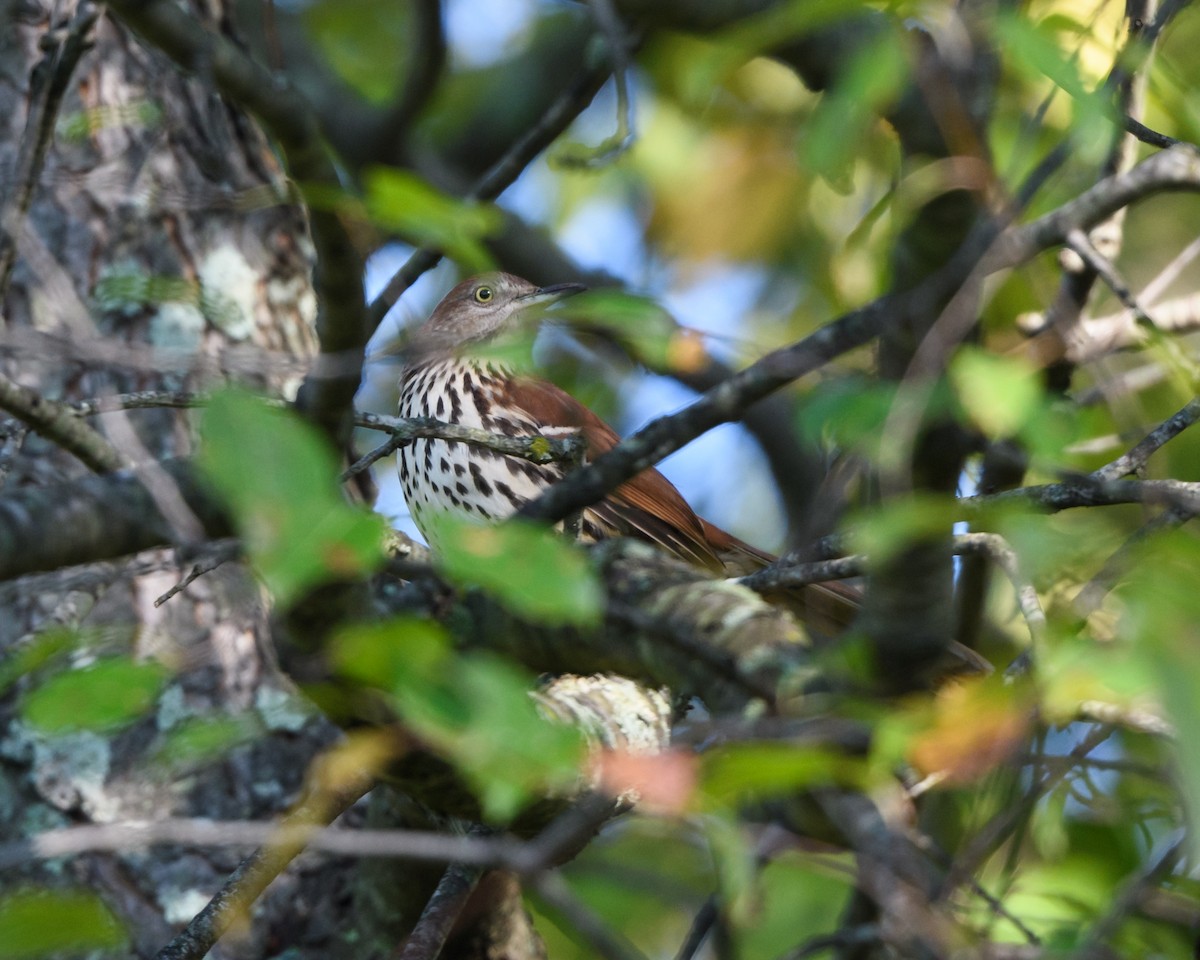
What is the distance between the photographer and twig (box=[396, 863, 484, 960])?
2723 millimetres

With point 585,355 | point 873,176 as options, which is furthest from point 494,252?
point 873,176

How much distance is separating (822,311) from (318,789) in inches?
174

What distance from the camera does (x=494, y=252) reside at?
5379 mm

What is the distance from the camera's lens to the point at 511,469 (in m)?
4.01

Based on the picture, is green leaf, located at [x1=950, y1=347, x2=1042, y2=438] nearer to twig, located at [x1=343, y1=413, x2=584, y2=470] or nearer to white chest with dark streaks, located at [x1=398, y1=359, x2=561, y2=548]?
twig, located at [x1=343, y1=413, x2=584, y2=470]

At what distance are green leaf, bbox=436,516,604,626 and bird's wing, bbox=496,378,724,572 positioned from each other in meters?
2.75

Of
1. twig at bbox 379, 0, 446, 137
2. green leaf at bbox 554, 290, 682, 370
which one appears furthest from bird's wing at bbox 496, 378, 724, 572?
green leaf at bbox 554, 290, 682, 370

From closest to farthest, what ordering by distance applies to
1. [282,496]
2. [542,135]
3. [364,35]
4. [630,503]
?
[282,496]
[542,135]
[630,503]
[364,35]

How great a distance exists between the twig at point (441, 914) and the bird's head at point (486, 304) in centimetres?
231

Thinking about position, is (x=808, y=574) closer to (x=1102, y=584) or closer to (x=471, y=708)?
(x=1102, y=584)

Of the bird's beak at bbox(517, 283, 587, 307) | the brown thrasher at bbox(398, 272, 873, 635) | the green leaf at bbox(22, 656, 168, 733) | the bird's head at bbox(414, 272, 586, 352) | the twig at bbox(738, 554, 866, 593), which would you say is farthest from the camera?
the bird's head at bbox(414, 272, 586, 352)

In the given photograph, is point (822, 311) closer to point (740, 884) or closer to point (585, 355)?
point (585, 355)

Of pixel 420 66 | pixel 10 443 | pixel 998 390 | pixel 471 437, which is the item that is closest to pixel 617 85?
pixel 471 437

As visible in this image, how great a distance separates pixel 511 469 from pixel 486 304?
4.04 ft
